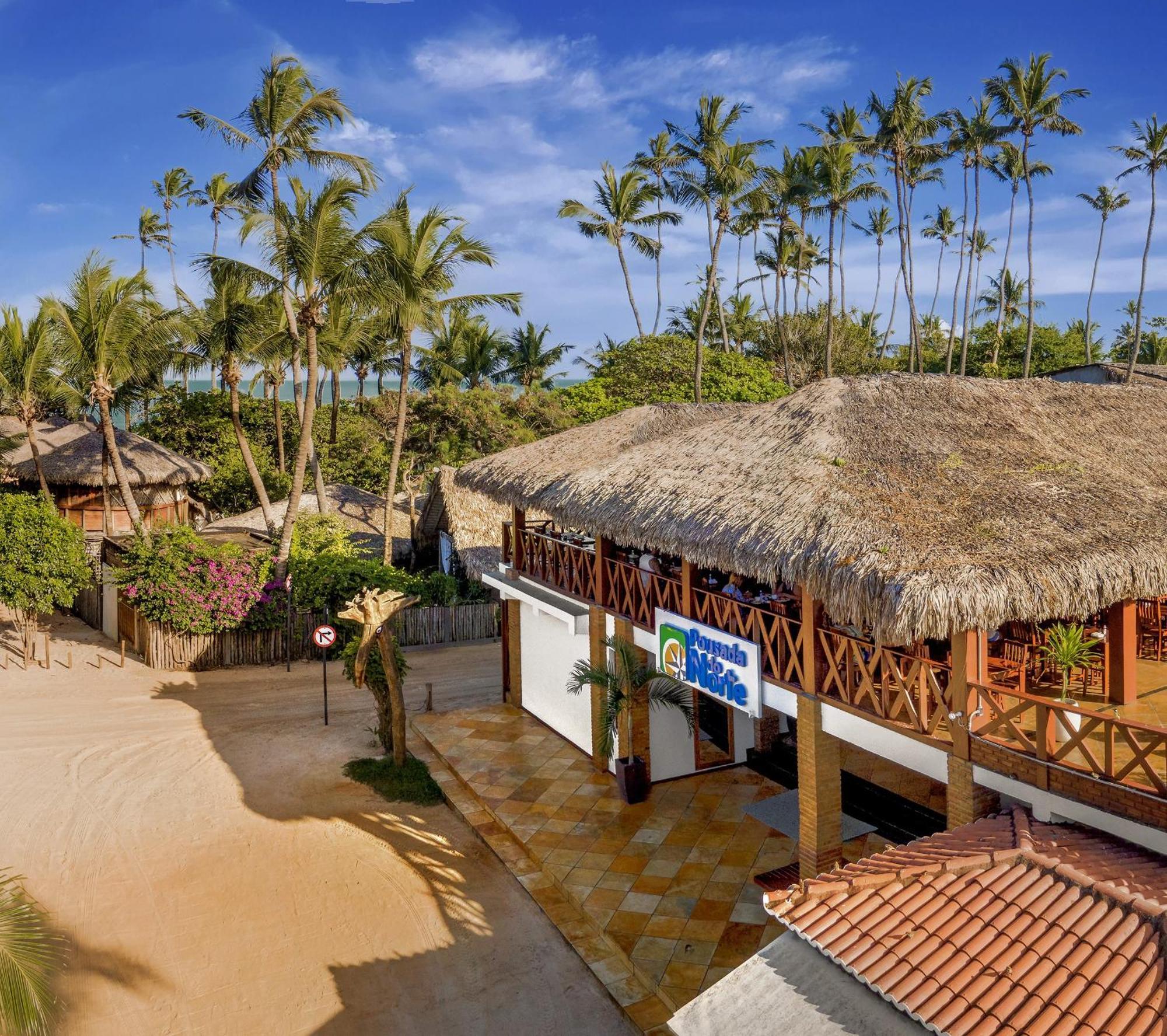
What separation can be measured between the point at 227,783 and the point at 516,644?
514 centimetres

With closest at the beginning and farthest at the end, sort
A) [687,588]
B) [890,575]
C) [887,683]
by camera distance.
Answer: [890,575] → [887,683] → [687,588]

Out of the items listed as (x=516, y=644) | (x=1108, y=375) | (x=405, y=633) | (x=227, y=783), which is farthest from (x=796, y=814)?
(x=1108, y=375)

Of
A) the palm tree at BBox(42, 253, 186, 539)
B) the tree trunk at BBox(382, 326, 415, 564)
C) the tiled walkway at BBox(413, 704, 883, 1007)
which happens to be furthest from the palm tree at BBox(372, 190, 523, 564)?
the tiled walkway at BBox(413, 704, 883, 1007)

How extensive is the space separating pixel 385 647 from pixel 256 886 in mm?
3686

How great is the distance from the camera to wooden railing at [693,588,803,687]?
8.86 metres

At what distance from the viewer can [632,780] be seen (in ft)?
37.9

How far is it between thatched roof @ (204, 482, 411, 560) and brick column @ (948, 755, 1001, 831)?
18.9m

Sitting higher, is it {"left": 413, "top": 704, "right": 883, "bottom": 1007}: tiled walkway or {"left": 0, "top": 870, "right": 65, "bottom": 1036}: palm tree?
{"left": 0, "top": 870, "right": 65, "bottom": 1036}: palm tree

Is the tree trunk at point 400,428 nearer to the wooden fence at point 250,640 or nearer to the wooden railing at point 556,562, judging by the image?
the wooden fence at point 250,640

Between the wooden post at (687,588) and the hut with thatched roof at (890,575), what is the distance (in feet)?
0.09

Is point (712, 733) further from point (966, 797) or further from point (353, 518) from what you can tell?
point (353, 518)

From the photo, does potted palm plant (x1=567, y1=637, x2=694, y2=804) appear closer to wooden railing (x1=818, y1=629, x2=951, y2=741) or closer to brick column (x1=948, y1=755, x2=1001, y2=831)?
wooden railing (x1=818, y1=629, x2=951, y2=741)

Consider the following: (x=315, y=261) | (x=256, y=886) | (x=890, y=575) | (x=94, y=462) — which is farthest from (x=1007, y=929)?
(x=94, y=462)

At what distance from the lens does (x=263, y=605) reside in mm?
18938
